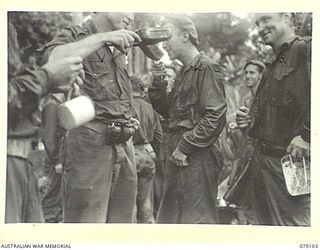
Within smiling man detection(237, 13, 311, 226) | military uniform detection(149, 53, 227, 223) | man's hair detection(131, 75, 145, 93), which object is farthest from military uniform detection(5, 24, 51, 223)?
smiling man detection(237, 13, 311, 226)

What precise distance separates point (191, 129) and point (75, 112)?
0.34 m

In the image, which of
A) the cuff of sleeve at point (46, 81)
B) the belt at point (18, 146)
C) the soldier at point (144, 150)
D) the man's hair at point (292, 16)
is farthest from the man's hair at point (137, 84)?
the man's hair at point (292, 16)

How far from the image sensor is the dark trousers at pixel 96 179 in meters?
2.30

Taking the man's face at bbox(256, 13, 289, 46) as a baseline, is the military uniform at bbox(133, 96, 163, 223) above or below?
below

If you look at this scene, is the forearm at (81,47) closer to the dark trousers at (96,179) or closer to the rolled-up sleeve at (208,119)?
the dark trousers at (96,179)

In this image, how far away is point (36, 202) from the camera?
2.31 m

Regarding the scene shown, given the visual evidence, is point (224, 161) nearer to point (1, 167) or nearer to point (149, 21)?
point (149, 21)

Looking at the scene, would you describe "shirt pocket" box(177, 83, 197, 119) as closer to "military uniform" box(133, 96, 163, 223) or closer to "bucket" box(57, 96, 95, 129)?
"military uniform" box(133, 96, 163, 223)

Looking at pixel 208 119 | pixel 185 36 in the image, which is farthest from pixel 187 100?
pixel 185 36

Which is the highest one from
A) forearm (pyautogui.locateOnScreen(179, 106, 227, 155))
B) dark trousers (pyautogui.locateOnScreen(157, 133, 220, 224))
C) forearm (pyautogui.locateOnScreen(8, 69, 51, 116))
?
forearm (pyautogui.locateOnScreen(8, 69, 51, 116))

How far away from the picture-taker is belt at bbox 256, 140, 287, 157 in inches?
91.4

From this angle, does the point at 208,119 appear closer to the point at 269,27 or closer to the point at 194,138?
the point at 194,138
